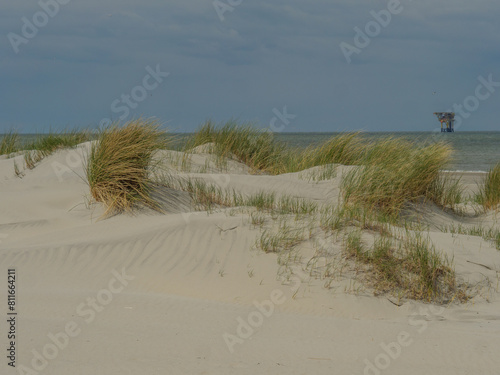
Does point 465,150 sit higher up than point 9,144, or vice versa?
point 465,150

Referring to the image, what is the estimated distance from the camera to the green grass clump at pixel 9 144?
14195mm

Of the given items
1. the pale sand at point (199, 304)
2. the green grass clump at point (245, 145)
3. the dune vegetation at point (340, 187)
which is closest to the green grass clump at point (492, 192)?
the dune vegetation at point (340, 187)

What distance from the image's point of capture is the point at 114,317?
391 cm

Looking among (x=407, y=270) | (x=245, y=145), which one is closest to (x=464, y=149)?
(x=245, y=145)

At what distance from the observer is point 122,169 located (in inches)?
273

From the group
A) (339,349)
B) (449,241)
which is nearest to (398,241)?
(449,241)

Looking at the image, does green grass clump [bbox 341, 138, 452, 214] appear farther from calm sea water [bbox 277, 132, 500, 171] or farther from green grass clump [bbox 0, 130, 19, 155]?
green grass clump [bbox 0, 130, 19, 155]

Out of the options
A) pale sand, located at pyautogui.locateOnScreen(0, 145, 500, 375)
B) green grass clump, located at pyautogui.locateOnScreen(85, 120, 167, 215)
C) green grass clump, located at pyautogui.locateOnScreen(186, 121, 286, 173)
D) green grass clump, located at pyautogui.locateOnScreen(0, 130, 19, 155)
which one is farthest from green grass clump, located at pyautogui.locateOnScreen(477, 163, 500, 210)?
green grass clump, located at pyautogui.locateOnScreen(0, 130, 19, 155)

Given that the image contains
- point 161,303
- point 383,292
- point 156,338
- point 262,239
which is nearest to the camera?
point 156,338

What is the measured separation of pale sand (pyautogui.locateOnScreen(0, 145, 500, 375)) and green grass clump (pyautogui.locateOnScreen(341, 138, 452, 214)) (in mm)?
748

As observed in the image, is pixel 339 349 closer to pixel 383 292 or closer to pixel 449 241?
pixel 383 292

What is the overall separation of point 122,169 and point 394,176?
11.9 ft

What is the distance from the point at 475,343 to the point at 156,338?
1980 mm

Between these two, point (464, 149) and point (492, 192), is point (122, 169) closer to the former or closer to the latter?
point (492, 192)
